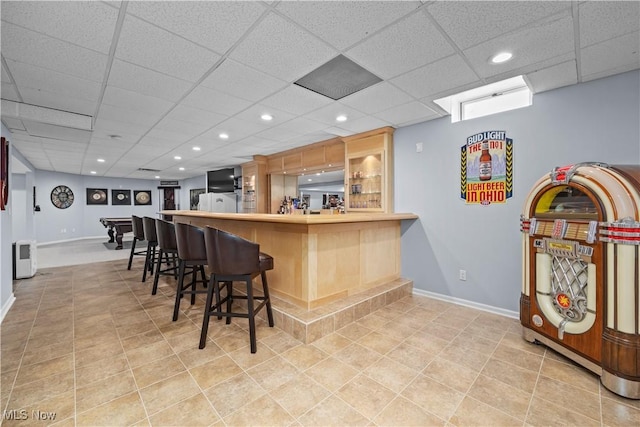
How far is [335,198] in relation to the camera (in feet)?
18.5

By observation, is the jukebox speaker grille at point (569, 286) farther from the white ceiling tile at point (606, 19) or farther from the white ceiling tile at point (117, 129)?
the white ceiling tile at point (117, 129)

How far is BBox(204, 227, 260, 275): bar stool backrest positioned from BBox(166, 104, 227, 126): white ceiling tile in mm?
1867

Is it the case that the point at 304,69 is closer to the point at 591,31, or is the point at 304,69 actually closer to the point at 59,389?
the point at 591,31

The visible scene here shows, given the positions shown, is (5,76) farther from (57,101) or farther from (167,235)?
(167,235)

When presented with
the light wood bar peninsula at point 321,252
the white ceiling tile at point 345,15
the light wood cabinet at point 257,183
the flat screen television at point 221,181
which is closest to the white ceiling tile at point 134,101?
the light wood bar peninsula at point 321,252

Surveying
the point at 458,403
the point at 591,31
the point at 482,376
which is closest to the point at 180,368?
the point at 458,403

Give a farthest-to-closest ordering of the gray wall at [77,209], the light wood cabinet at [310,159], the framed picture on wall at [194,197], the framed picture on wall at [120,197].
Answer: the framed picture on wall at [120,197] < the framed picture on wall at [194,197] < the gray wall at [77,209] < the light wood cabinet at [310,159]

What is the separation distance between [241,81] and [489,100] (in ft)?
9.74

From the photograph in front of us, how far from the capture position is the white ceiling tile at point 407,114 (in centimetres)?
328

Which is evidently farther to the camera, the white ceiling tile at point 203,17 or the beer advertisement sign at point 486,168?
the beer advertisement sign at point 486,168

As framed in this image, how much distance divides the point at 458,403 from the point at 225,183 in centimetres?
737

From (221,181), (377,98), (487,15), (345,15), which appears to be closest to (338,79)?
(377,98)

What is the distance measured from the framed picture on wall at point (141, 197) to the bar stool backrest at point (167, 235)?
33.0ft

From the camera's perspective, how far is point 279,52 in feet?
6.92
